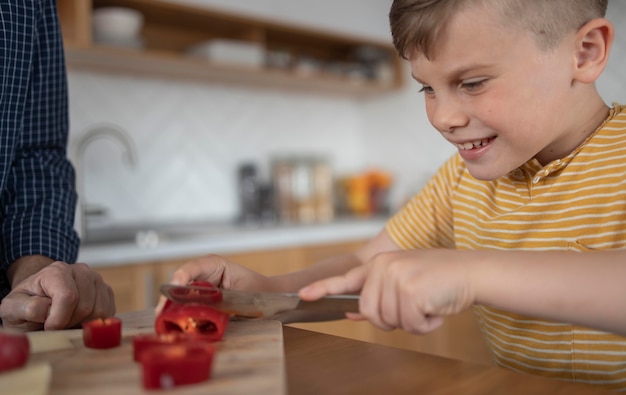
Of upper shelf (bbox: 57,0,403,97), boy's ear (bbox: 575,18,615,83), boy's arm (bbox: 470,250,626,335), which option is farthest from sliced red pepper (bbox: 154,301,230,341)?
upper shelf (bbox: 57,0,403,97)

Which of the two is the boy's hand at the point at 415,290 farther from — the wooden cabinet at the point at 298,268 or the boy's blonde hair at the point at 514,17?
the wooden cabinet at the point at 298,268

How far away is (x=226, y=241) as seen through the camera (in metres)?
2.12

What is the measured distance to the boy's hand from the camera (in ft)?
1.79

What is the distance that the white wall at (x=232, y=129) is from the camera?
7.83 ft

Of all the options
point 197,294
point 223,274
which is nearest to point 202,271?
point 223,274

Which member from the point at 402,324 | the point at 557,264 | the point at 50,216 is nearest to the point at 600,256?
the point at 557,264

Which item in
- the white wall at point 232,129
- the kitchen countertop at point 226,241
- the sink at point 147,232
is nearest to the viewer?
the kitchen countertop at point 226,241

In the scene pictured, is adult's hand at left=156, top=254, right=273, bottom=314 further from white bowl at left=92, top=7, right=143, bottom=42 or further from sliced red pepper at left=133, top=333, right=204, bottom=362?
white bowl at left=92, top=7, right=143, bottom=42

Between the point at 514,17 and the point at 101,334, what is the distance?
1.90 feet

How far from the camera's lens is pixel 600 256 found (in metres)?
0.55

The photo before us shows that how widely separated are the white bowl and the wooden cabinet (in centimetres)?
86

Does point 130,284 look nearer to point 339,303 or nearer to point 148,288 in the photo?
point 148,288

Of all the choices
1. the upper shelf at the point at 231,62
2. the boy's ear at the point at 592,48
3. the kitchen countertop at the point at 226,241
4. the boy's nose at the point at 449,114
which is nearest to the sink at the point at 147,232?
the kitchen countertop at the point at 226,241

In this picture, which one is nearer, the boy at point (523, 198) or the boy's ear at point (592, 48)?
the boy at point (523, 198)
